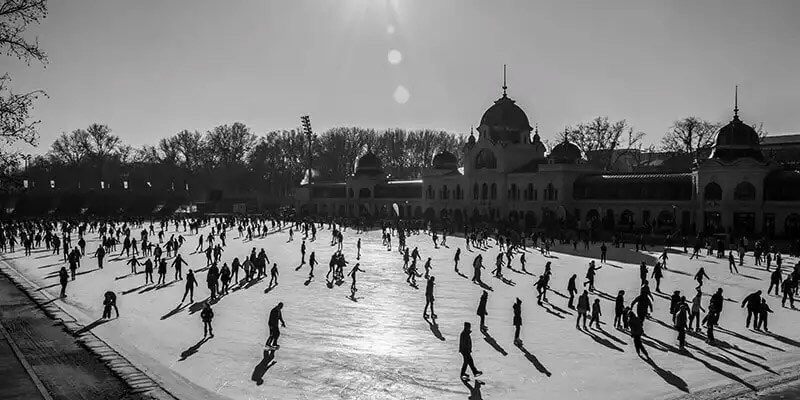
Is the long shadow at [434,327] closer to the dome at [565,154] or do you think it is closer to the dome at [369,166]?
the dome at [565,154]

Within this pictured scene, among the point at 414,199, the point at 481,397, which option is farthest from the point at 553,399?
the point at 414,199

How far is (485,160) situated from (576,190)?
11.1 m

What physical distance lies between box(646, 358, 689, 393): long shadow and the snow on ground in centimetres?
3

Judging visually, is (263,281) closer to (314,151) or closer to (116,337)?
(116,337)

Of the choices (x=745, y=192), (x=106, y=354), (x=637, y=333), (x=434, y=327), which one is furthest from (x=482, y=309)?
(x=745, y=192)

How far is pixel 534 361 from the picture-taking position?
13539 mm

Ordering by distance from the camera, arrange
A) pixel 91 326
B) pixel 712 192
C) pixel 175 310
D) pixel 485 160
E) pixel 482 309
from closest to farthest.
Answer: pixel 482 309 → pixel 91 326 → pixel 175 310 → pixel 712 192 → pixel 485 160

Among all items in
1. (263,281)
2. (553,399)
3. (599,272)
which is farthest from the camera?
(599,272)

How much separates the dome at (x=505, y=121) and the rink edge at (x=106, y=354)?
147 feet

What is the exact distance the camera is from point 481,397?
442 inches

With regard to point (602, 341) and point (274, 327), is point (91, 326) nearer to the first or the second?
point (274, 327)

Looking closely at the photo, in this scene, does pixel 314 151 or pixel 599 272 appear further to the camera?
pixel 314 151

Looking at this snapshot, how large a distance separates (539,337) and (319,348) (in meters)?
5.63

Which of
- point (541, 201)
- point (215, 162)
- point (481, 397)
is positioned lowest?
point (481, 397)
